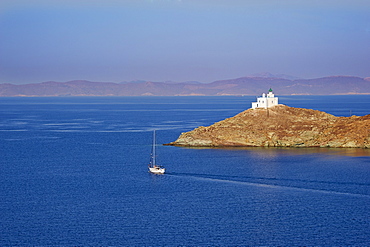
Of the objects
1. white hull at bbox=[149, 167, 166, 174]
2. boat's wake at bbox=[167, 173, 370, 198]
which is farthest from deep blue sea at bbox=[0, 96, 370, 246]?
white hull at bbox=[149, 167, 166, 174]

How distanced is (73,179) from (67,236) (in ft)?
68.4

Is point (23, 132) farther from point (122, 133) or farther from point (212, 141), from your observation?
point (212, 141)

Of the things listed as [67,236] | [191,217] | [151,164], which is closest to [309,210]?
[191,217]

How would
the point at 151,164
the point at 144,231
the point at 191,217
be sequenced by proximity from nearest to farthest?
the point at 144,231 → the point at 191,217 → the point at 151,164

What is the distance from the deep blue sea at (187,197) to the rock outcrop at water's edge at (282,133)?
11.3ft

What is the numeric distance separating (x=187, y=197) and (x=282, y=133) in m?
41.8

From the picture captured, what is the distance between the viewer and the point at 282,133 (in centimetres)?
8912

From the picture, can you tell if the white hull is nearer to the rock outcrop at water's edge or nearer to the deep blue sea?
the deep blue sea

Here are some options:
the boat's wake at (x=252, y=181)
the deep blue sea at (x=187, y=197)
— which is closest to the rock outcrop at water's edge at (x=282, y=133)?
the deep blue sea at (x=187, y=197)

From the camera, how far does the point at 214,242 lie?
3834 cm

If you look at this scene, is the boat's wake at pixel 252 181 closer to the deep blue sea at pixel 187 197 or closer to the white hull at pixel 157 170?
the deep blue sea at pixel 187 197

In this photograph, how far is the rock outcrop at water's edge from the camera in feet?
281

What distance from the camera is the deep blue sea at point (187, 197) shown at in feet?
131

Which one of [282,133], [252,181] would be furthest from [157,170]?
[282,133]
